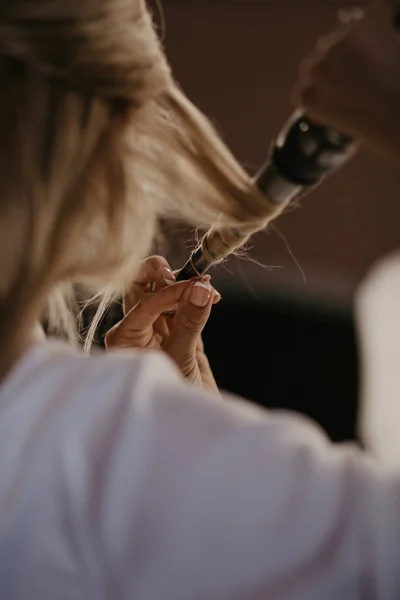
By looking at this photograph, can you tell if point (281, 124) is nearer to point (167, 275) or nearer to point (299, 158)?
point (167, 275)

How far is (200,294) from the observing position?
592 mm

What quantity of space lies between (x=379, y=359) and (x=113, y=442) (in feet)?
3.97

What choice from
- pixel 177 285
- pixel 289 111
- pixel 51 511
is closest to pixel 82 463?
pixel 51 511

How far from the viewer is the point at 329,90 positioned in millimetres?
324

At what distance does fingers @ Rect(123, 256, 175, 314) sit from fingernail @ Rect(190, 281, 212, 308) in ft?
0.14

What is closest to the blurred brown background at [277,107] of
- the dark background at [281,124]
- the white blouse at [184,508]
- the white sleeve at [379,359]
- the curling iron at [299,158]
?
the dark background at [281,124]

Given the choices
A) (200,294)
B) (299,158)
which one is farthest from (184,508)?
(200,294)

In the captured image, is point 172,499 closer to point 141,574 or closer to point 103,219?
point 141,574

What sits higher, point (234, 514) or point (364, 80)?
point (364, 80)

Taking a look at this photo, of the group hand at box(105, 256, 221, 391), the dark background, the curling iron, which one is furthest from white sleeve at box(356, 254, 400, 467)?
the curling iron

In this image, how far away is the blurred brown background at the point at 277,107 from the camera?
1723mm

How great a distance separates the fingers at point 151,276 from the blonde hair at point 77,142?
21 cm

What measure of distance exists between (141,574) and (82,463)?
0.05m

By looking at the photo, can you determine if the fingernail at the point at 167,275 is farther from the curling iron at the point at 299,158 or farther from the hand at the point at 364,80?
the hand at the point at 364,80
